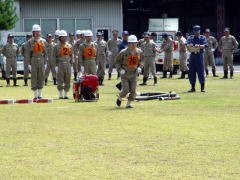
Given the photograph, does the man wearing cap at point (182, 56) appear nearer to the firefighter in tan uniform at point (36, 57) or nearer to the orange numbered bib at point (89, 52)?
the orange numbered bib at point (89, 52)

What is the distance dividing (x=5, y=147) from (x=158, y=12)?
53.4m

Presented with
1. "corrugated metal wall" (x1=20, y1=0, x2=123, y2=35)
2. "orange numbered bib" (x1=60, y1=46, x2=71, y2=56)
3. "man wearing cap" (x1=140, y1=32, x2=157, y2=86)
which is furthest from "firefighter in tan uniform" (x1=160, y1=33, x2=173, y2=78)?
"corrugated metal wall" (x1=20, y1=0, x2=123, y2=35)

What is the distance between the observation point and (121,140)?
44.3 ft

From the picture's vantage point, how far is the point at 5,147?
42.1 feet

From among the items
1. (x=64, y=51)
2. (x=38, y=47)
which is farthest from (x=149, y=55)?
(x=38, y=47)

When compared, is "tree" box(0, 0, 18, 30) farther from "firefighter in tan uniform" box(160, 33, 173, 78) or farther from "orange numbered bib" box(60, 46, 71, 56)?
"orange numbered bib" box(60, 46, 71, 56)

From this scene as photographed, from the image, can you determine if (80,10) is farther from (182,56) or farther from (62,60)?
(62,60)

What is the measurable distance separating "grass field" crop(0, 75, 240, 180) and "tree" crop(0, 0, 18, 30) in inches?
1186

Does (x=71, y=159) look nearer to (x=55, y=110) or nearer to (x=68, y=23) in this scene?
(x=55, y=110)

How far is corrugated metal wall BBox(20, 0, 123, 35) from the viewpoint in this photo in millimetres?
58156

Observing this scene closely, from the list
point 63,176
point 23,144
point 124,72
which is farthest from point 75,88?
point 63,176

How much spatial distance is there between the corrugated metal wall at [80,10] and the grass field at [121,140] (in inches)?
1461

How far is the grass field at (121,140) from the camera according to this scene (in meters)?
10.5

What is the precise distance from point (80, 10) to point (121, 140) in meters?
46.1
